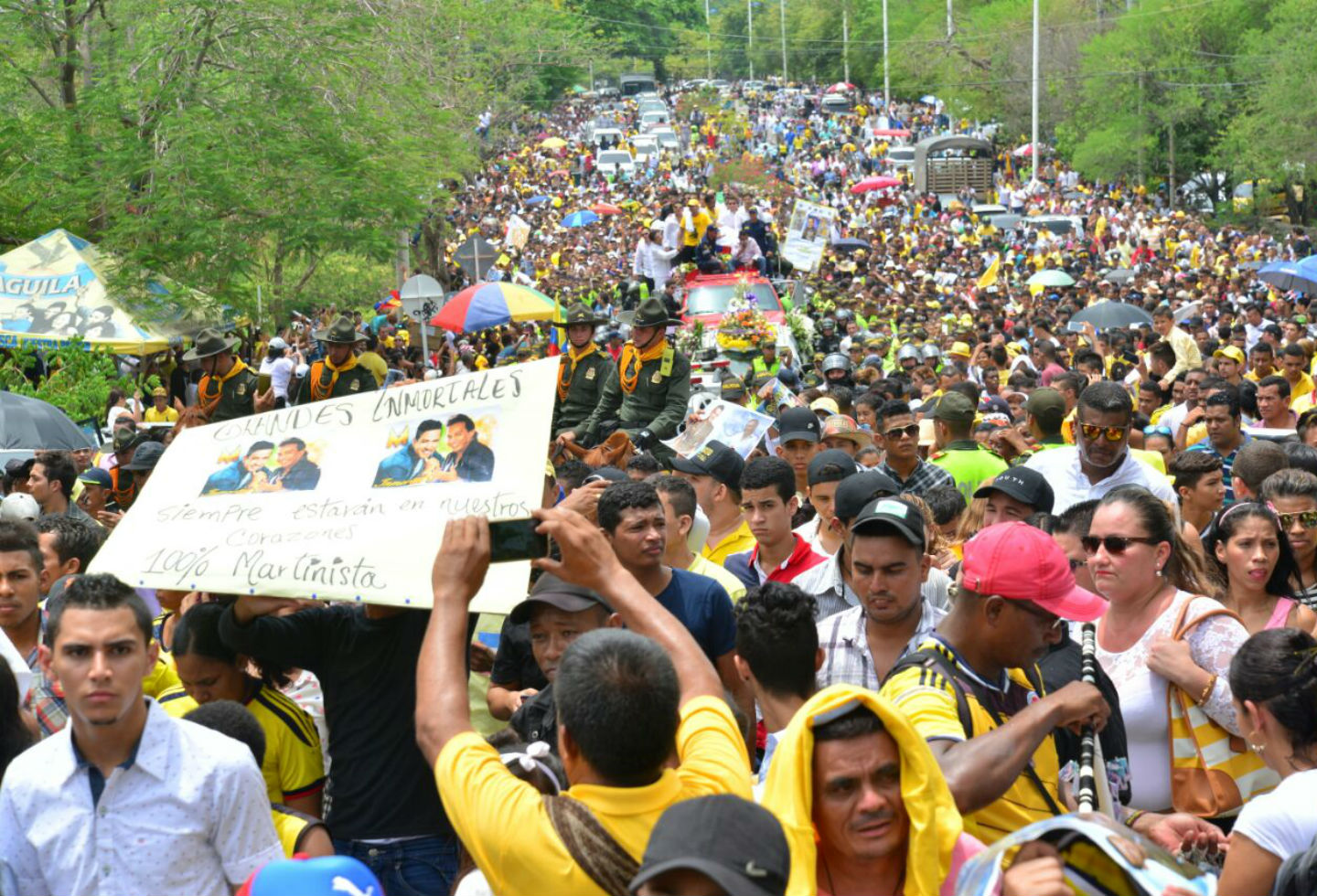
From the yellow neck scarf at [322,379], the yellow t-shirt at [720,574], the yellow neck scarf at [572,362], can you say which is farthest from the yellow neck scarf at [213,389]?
the yellow t-shirt at [720,574]

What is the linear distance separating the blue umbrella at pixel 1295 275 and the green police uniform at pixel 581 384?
486 inches

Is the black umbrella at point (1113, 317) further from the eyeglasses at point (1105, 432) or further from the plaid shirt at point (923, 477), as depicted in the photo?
the eyeglasses at point (1105, 432)

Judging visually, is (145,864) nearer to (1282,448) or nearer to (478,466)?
(478,466)

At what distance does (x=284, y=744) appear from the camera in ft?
17.8

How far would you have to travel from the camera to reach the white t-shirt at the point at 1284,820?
12.8 feet

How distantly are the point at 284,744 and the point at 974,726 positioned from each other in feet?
7.65

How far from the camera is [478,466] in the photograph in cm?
493

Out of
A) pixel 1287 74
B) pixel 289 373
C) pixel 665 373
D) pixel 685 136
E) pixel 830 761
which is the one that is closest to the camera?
pixel 830 761

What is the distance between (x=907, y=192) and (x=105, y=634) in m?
69.4

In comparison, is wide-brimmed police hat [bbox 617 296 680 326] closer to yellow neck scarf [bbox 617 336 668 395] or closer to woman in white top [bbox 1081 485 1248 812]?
yellow neck scarf [bbox 617 336 668 395]

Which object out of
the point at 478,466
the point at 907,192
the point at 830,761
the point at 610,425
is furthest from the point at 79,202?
the point at 907,192

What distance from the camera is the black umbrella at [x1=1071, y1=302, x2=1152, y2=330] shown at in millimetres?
22812

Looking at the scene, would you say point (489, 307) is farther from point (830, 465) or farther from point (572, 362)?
point (830, 465)

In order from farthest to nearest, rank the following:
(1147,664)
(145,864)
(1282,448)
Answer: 1. (1282,448)
2. (1147,664)
3. (145,864)
